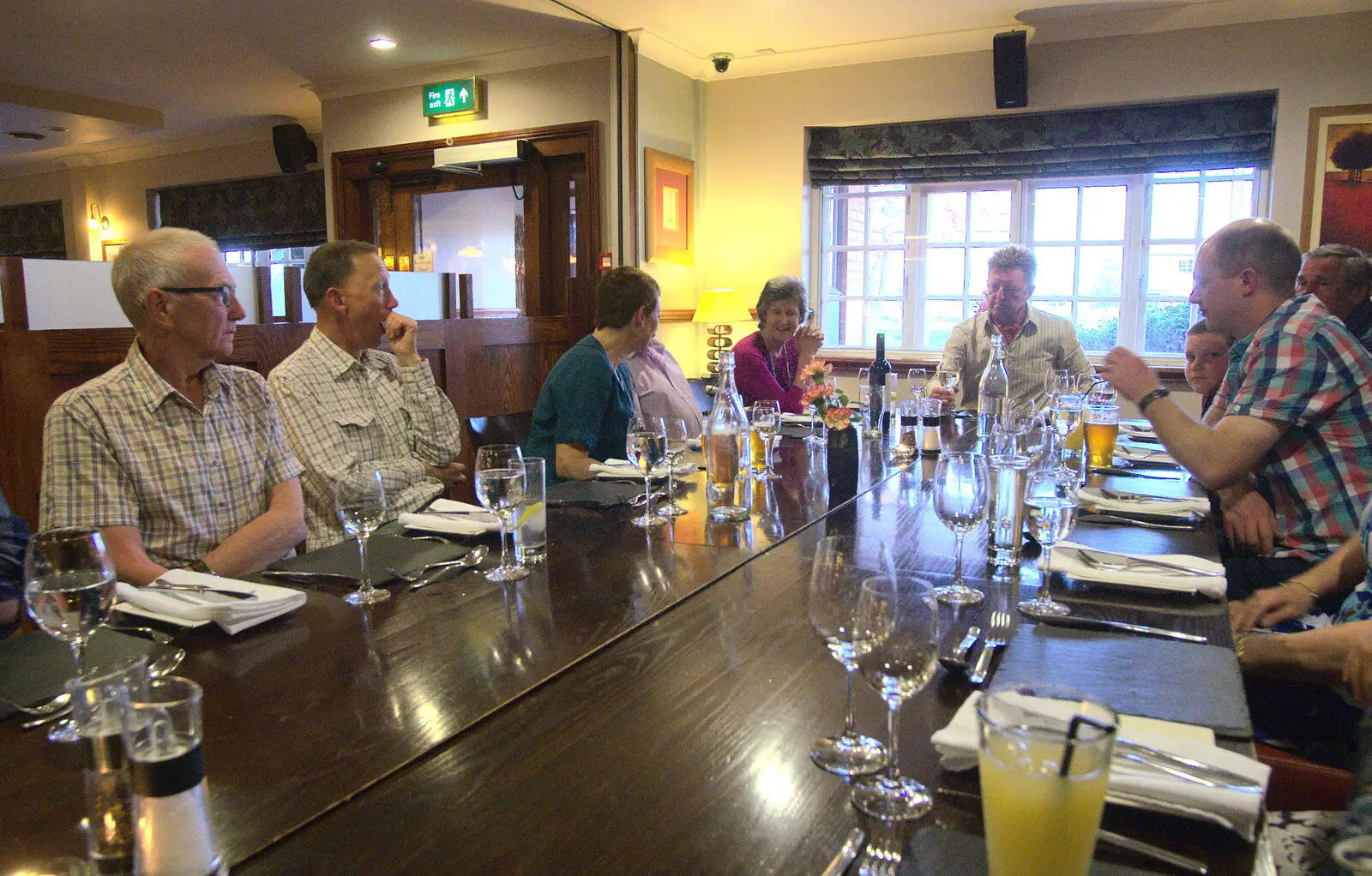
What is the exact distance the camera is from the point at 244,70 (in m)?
5.88

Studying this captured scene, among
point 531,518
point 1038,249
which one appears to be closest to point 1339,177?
point 1038,249

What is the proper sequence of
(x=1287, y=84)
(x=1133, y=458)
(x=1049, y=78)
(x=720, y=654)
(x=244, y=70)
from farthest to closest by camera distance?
(x=244, y=70) < (x=1049, y=78) < (x=1287, y=84) < (x=1133, y=458) < (x=720, y=654)

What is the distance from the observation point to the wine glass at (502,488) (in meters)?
1.48

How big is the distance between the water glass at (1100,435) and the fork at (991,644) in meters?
1.42

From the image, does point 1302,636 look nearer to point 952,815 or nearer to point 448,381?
point 952,815

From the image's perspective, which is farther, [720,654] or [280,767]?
[720,654]

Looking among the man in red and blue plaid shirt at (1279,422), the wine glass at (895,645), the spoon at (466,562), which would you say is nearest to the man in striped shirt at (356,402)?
the spoon at (466,562)

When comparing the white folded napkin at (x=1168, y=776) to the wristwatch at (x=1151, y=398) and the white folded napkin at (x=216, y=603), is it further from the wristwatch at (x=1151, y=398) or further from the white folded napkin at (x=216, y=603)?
the wristwatch at (x=1151, y=398)

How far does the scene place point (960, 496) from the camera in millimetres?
1318

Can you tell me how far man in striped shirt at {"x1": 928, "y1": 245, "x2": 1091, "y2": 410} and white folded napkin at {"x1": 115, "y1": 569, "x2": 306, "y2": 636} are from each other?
3.23 m

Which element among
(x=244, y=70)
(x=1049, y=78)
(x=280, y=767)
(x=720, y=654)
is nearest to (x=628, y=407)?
(x=720, y=654)

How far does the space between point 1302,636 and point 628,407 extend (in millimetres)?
1715

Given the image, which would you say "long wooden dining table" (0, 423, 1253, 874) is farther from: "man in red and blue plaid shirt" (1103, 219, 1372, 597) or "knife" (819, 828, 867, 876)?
"man in red and blue plaid shirt" (1103, 219, 1372, 597)

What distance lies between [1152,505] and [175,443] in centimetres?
198
